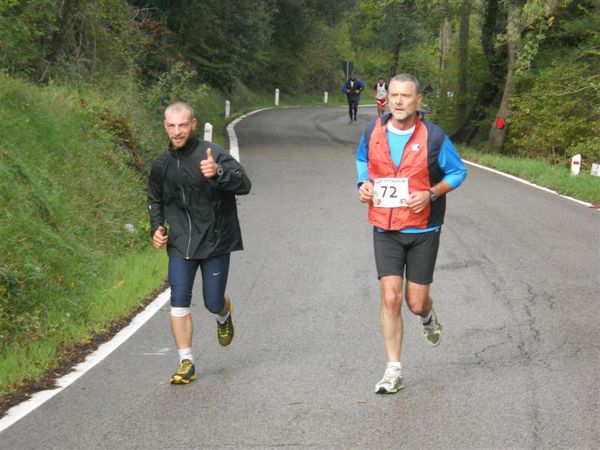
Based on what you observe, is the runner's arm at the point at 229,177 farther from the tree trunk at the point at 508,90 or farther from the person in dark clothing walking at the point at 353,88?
the person in dark clothing walking at the point at 353,88

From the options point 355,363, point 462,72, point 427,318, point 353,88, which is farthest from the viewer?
point 353,88

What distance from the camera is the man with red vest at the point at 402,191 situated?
21.8ft

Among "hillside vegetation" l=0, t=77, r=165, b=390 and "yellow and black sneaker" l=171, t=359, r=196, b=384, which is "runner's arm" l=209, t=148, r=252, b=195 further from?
"hillside vegetation" l=0, t=77, r=165, b=390

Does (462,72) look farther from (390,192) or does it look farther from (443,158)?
(390,192)

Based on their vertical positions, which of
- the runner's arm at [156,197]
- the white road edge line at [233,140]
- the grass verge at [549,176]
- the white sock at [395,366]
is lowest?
the white road edge line at [233,140]

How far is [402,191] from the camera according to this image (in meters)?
6.64

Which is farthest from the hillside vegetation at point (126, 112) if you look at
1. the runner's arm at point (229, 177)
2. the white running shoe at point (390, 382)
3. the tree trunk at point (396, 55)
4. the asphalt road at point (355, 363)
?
the tree trunk at point (396, 55)

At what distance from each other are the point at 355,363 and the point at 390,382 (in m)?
0.87

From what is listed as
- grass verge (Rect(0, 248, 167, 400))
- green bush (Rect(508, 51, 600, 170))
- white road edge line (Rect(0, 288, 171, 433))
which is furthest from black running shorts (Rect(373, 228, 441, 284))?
green bush (Rect(508, 51, 600, 170))

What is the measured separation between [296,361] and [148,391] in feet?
3.98

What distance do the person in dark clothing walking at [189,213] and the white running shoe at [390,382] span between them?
1.34 m

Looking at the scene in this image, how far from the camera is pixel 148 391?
6.87 metres

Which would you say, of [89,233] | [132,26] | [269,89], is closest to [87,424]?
[89,233]

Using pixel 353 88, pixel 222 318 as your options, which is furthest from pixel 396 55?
pixel 222 318
